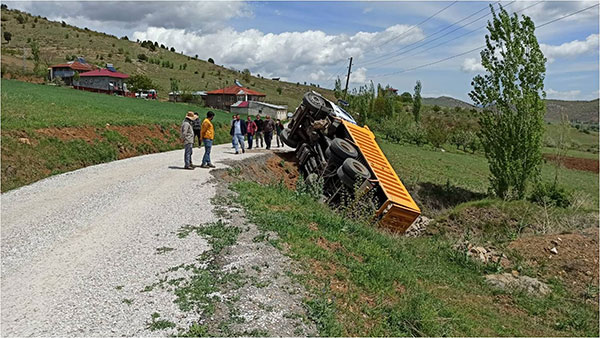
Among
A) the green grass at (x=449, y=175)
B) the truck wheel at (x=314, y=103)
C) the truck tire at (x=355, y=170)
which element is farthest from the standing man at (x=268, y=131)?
the truck tire at (x=355, y=170)

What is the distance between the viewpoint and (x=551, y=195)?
16.9 meters

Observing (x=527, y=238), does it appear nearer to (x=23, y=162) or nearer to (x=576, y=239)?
(x=576, y=239)

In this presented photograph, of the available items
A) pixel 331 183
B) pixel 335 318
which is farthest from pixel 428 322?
pixel 331 183

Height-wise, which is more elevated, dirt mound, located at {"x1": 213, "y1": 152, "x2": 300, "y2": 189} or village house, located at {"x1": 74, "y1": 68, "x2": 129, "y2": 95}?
village house, located at {"x1": 74, "y1": 68, "x2": 129, "y2": 95}

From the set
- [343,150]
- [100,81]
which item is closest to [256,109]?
[100,81]

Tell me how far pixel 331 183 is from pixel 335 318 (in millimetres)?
8835

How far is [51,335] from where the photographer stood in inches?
202

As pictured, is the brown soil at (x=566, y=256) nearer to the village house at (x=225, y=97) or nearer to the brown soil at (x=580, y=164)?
the brown soil at (x=580, y=164)

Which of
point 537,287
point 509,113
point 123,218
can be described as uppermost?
point 509,113

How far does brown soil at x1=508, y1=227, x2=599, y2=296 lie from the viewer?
9734 mm

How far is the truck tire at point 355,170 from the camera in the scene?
12562 millimetres

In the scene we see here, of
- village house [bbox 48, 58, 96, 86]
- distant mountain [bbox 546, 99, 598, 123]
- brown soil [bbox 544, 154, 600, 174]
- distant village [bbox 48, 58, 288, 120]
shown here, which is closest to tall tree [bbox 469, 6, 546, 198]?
brown soil [bbox 544, 154, 600, 174]

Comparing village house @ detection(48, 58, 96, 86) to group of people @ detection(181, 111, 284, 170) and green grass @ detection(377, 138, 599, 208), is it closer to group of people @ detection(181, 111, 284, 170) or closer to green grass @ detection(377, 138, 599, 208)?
group of people @ detection(181, 111, 284, 170)

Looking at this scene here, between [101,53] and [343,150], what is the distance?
84.5m
